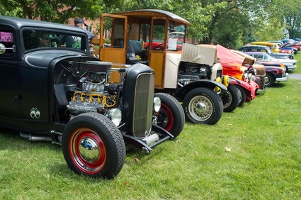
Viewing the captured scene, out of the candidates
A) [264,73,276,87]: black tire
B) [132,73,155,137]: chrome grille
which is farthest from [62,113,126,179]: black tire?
[264,73,276,87]: black tire

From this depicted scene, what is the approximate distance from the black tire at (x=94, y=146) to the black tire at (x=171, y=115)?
1567 mm

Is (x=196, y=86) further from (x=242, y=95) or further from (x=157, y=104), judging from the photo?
(x=242, y=95)

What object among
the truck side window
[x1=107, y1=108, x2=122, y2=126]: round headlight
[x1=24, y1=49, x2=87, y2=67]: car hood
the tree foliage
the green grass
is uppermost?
the tree foliage

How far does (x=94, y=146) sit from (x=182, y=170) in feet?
3.65

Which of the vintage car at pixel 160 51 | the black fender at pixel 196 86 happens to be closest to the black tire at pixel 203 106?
the vintage car at pixel 160 51

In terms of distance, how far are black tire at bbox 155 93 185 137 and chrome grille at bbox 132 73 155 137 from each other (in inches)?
24.8

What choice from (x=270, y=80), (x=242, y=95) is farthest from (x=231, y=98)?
(x=270, y=80)

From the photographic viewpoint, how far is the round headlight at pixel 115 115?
387 cm

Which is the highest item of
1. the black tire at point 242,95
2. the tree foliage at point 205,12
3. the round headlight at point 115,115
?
the tree foliage at point 205,12

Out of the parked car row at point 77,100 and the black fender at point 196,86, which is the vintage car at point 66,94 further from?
the black fender at point 196,86

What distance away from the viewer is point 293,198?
11.0ft

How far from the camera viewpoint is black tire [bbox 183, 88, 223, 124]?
20.1 ft

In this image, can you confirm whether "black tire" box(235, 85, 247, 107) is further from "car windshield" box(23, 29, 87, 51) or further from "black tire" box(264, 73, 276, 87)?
"black tire" box(264, 73, 276, 87)

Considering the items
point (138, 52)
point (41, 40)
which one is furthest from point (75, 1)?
point (41, 40)
